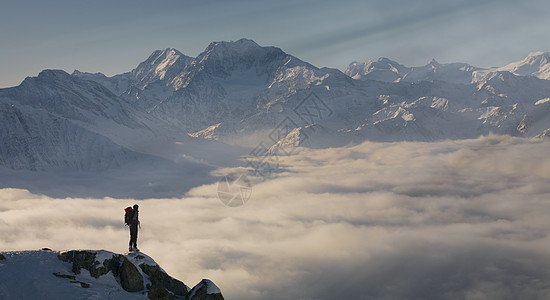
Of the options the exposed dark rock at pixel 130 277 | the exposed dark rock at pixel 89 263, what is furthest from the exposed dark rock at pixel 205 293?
the exposed dark rock at pixel 89 263

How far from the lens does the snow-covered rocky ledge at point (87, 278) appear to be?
97.6 ft

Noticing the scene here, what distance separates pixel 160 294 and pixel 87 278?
6.97 meters

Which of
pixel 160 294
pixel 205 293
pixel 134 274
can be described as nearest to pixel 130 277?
pixel 134 274

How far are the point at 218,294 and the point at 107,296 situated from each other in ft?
32.1

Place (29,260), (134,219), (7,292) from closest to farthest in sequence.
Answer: (7,292)
(29,260)
(134,219)

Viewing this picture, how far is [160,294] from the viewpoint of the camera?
3366 centimetres

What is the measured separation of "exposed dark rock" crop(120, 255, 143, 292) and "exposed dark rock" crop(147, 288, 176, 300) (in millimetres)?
1815

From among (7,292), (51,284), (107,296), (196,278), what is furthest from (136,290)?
(196,278)

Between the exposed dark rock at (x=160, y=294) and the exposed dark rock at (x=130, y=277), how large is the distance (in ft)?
5.96

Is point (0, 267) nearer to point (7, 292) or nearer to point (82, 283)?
point (7, 292)

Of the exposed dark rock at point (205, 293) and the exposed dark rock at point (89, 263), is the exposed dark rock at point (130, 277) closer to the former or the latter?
the exposed dark rock at point (89, 263)

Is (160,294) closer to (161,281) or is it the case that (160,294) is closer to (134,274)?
(161,281)

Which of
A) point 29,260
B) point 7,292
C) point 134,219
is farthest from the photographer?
point 134,219

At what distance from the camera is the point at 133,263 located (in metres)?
36.2
